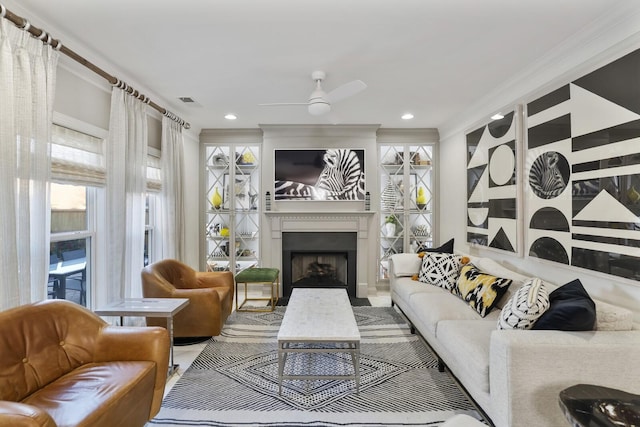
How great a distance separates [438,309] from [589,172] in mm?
1524

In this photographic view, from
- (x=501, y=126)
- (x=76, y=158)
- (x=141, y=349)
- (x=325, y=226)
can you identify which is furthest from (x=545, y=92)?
(x=76, y=158)

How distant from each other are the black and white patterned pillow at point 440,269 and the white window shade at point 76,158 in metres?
3.50

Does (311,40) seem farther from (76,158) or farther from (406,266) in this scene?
(406,266)

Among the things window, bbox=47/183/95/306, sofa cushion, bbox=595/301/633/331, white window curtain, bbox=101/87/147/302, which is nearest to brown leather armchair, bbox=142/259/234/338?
white window curtain, bbox=101/87/147/302

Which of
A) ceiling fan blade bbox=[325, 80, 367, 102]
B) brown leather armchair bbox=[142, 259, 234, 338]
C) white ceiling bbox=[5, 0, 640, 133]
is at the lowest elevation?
brown leather armchair bbox=[142, 259, 234, 338]

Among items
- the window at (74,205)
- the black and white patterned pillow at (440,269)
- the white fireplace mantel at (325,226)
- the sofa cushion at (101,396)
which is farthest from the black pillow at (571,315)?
the window at (74,205)

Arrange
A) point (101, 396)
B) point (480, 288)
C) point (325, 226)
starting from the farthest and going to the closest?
point (325, 226) < point (480, 288) < point (101, 396)

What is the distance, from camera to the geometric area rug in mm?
1994

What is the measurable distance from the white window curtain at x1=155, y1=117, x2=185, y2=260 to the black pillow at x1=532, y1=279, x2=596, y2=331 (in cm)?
370

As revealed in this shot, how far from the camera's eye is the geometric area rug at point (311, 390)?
1994 millimetres

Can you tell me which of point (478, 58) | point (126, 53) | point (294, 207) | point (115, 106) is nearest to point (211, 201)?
point (294, 207)

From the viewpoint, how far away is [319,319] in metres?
2.54

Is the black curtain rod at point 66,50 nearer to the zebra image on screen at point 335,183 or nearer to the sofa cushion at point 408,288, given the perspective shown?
the zebra image on screen at point 335,183

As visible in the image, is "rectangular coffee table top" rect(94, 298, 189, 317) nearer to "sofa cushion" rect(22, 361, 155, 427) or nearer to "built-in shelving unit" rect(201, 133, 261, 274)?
"sofa cushion" rect(22, 361, 155, 427)
